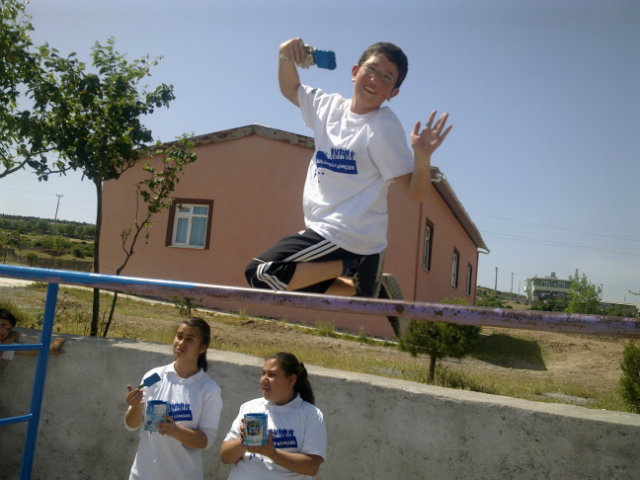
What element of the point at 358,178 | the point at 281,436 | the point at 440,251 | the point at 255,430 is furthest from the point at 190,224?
the point at 255,430

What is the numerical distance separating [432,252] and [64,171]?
10.6 meters

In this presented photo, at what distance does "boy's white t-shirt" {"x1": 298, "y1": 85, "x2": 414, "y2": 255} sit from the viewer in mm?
2441

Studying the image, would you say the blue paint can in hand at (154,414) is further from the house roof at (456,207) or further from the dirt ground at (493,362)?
the house roof at (456,207)

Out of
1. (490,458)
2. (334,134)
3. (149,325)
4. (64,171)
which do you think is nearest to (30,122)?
(64,171)

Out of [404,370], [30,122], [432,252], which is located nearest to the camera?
[30,122]

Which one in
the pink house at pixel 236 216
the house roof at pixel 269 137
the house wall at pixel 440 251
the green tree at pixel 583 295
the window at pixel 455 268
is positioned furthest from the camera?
the green tree at pixel 583 295

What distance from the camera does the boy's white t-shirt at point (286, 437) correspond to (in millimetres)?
2242

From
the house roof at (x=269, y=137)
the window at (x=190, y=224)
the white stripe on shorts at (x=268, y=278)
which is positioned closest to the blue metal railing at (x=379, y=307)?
the white stripe on shorts at (x=268, y=278)

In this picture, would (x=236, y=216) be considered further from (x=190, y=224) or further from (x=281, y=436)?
(x=281, y=436)

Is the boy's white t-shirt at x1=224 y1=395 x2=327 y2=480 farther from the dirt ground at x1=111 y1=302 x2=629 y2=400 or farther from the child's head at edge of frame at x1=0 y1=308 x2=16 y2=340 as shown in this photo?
the dirt ground at x1=111 y1=302 x2=629 y2=400

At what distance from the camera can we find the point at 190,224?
13.8 m

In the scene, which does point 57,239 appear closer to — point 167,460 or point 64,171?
point 64,171

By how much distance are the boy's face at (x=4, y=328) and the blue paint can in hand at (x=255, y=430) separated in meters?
2.84

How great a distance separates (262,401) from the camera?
7.93 feet
